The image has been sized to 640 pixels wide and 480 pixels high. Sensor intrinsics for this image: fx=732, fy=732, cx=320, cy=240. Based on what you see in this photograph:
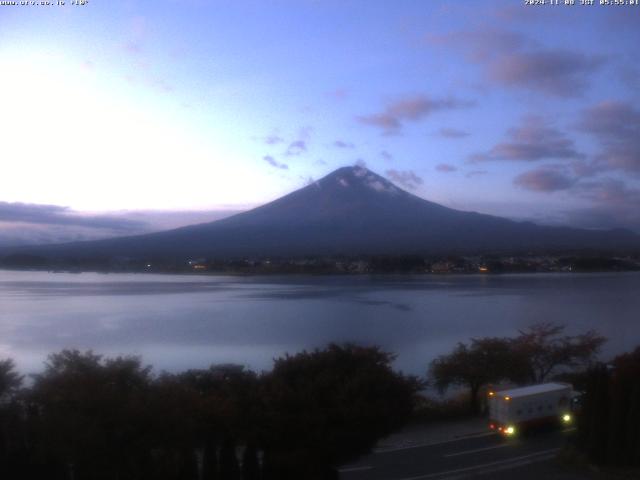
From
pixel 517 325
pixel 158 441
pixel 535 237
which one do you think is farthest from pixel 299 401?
pixel 535 237

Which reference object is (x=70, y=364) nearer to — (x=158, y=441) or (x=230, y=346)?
(x=158, y=441)

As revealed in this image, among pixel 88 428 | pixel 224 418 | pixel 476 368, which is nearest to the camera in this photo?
pixel 88 428

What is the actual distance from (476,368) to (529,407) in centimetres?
252

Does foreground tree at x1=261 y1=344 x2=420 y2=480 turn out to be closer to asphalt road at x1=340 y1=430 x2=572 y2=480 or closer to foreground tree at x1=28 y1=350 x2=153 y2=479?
asphalt road at x1=340 y1=430 x2=572 y2=480

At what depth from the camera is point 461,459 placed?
7930 millimetres

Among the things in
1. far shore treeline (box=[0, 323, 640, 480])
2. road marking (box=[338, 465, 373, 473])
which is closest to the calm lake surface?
road marking (box=[338, 465, 373, 473])

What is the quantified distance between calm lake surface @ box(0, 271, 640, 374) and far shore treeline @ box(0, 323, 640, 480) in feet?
17.4

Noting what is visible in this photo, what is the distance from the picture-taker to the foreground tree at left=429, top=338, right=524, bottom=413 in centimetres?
1159

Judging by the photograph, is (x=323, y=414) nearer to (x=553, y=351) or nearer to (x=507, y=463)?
(x=507, y=463)

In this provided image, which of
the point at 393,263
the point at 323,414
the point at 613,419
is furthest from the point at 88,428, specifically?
the point at 393,263

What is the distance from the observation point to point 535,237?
2045 inches

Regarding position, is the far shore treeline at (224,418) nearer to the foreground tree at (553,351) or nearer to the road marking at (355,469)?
the road marking at (355,469)

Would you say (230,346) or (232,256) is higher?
(232,256)

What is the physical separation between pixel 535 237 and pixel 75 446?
163 ft
